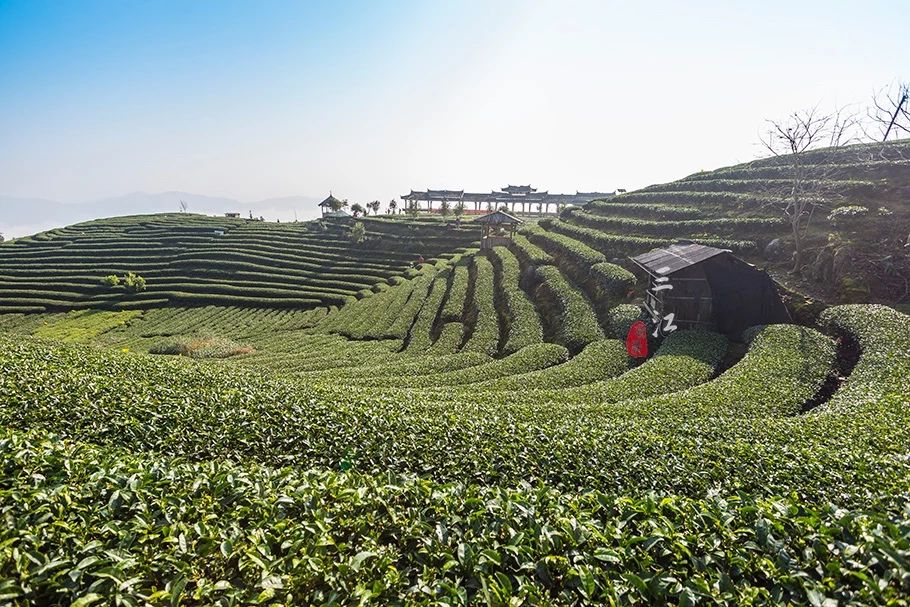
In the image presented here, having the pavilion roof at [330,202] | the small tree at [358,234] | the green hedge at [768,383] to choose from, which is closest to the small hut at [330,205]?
the pavilion roof at [330,202]

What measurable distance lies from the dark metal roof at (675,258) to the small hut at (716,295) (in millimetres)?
38

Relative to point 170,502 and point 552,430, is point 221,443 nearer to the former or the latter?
point 170,502

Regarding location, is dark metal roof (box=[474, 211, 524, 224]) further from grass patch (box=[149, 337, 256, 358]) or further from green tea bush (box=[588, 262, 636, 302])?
grass patch (box=[149, 337, 256, 358])

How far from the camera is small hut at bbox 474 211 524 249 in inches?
1801

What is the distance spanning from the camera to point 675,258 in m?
20.7

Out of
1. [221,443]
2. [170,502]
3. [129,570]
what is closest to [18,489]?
[170,502]

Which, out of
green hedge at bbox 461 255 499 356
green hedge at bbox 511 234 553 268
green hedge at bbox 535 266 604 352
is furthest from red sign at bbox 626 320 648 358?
green hedge at bbox 511 234 553 268

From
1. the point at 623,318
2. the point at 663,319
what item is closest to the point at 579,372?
the point at 623,318

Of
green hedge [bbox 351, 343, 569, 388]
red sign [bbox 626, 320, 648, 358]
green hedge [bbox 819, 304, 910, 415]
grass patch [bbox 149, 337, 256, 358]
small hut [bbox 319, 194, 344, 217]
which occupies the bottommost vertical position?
grass patch [bbox 149, 337, 256, 358]

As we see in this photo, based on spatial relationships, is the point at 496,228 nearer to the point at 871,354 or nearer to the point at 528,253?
the point at 528,253

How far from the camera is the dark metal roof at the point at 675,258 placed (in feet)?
62.7

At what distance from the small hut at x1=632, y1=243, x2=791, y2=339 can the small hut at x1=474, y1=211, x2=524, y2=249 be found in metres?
25.8

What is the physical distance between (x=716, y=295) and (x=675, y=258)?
2.55 metres

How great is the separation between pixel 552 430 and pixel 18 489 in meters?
6.78
